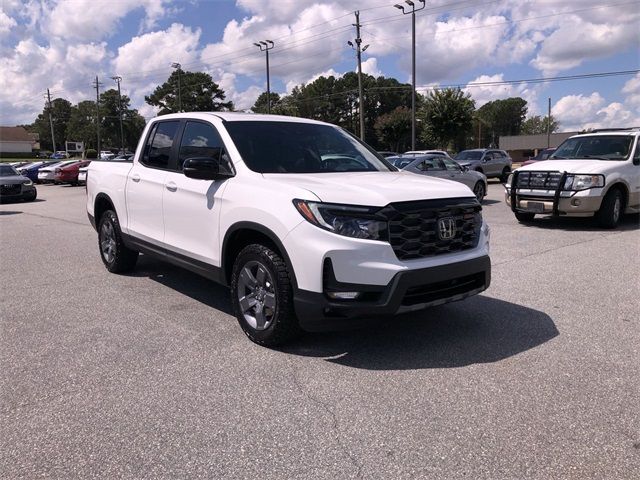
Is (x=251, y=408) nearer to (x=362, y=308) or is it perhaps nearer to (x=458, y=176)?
(x=362, y=308)

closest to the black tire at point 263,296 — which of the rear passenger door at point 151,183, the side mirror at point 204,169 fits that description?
the side mirror at point 204,169

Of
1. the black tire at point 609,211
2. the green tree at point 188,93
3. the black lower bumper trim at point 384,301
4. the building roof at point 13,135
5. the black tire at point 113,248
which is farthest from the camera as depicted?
the building roof at point 13,135

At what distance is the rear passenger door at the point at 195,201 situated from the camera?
15.7 ft

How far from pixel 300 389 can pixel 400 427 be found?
2.61 feet

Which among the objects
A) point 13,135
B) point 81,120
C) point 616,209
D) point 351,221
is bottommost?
point 616,209

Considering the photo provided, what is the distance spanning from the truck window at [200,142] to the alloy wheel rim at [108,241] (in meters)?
2.02

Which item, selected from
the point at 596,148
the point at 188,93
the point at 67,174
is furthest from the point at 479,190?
the point at 188,93

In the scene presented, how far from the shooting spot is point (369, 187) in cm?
415

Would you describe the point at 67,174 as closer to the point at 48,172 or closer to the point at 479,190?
the point at 48,172

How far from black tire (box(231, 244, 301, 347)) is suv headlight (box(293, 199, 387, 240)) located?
0.52m

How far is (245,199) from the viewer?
14.4 ft

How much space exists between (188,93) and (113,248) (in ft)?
278

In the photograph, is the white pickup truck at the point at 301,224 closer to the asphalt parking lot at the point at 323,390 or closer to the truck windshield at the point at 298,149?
the truck windshield at the point at 298,149

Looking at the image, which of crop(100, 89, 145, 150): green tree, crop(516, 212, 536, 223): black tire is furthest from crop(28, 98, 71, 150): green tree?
crop(516, 212, 536, 223): black tire
